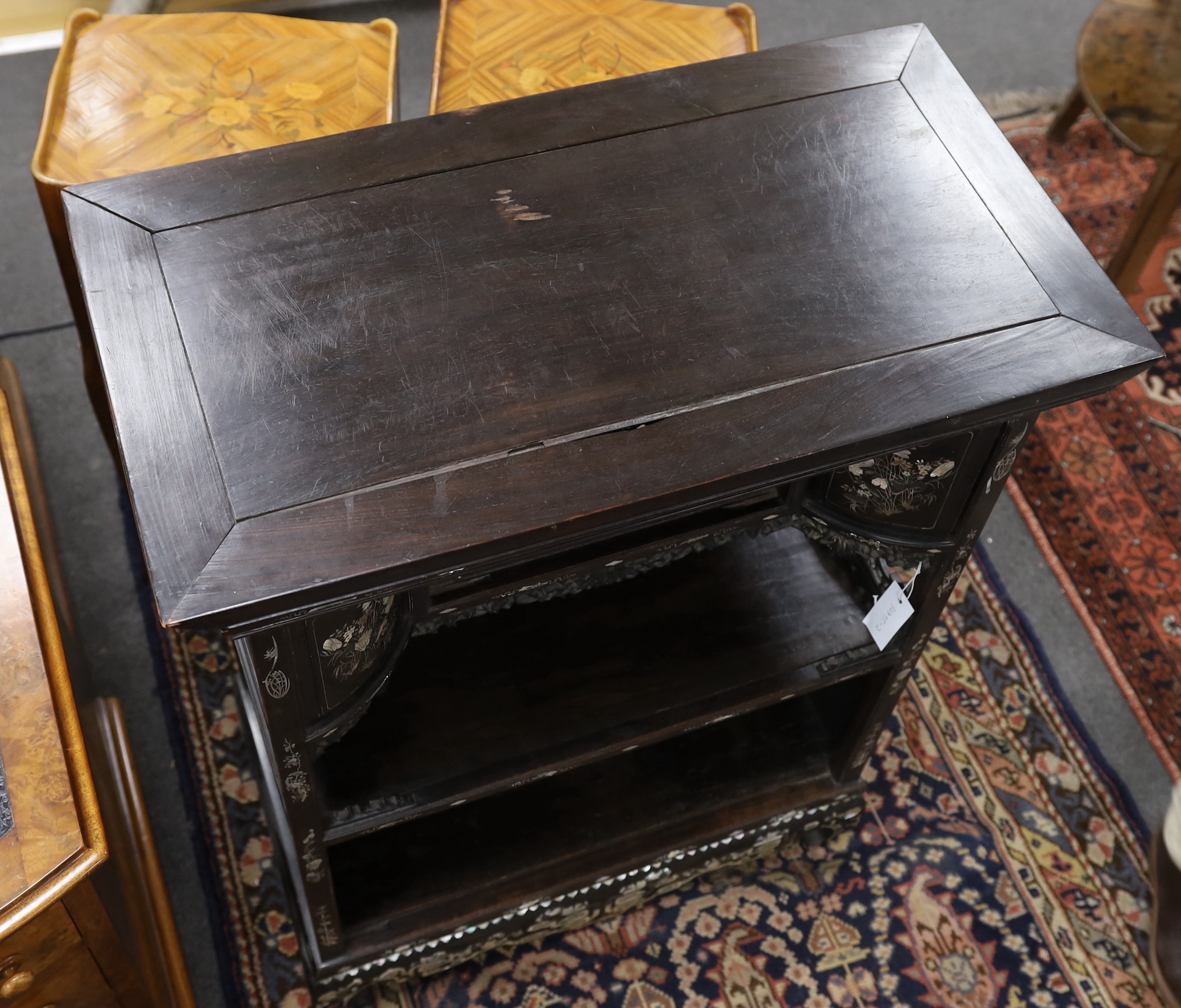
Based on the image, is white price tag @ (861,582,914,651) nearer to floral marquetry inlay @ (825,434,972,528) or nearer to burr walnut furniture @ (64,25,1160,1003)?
burr walnut furniture @ (64,25,1160,1003)

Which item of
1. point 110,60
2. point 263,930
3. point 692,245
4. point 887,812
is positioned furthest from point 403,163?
point 887,812

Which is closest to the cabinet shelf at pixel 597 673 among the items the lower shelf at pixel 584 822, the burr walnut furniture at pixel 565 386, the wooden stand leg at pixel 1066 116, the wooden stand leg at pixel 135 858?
the burr walnut furniture at pixel 565 386

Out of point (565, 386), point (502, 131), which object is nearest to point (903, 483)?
point (565, 386)

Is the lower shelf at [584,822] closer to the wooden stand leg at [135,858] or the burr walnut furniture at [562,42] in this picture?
the wooden stand leg at [135,858]

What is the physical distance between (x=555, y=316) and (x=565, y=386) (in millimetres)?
90

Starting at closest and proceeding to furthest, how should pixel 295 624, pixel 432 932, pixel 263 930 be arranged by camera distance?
pixel 295 624, pixel 432 932, pixel 263 930

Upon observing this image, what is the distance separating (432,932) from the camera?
5.52ft

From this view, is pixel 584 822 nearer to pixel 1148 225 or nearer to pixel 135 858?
pixel 135 858

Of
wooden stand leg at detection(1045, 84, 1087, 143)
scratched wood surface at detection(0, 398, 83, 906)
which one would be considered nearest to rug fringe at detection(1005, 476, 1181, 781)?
wooden stand leg at detection(1045, 84, 1087, 143)

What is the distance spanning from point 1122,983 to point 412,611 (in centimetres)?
132

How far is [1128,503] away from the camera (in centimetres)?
235

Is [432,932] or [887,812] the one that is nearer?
[432,932]

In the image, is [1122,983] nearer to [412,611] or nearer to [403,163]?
[412,611]

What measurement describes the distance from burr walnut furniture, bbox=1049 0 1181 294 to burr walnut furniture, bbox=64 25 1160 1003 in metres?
1.22
